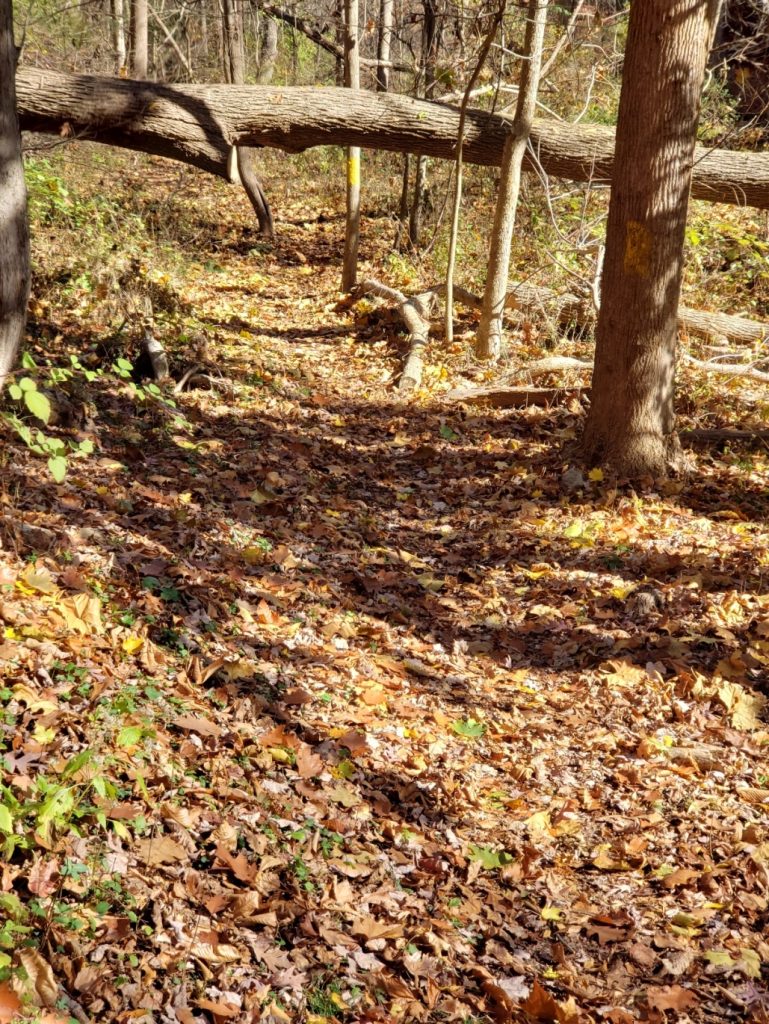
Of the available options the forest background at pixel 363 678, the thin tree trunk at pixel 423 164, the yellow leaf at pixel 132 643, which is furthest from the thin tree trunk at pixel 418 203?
the yellow leaf at pixel 132 643

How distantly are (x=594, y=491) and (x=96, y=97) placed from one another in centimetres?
→ 630

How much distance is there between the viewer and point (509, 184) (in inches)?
372

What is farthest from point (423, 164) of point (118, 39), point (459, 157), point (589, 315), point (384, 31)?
point (118, 39)

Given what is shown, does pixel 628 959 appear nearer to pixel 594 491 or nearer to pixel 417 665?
pixel 417 665

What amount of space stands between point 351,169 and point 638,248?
6.83 metres

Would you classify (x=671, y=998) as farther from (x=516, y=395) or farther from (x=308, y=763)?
(x=516, y=395)

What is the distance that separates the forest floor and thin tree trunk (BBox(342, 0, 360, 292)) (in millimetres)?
5710

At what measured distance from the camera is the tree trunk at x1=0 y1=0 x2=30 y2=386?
4496 mm

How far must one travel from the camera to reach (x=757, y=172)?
32.4 feet

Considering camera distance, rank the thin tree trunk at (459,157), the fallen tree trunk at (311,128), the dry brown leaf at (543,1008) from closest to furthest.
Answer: the dry brown leaf at (543,1008) → the thin tree trunk at (459,157) → the fallen tree trunk at (311,128)

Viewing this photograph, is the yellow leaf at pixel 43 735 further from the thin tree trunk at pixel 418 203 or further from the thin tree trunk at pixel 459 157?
the thin tree trunk at pixel 418 203

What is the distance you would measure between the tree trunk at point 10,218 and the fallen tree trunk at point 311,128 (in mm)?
4704

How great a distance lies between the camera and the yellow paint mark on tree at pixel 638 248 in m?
6.49

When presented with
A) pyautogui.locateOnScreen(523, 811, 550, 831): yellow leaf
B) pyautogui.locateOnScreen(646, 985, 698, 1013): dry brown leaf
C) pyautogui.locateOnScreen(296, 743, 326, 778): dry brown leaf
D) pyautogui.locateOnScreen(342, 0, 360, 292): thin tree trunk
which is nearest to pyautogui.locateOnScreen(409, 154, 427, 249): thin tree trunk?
pyautogui.locateOnScreen(342, 0, 360, 292): thin tree trunk
